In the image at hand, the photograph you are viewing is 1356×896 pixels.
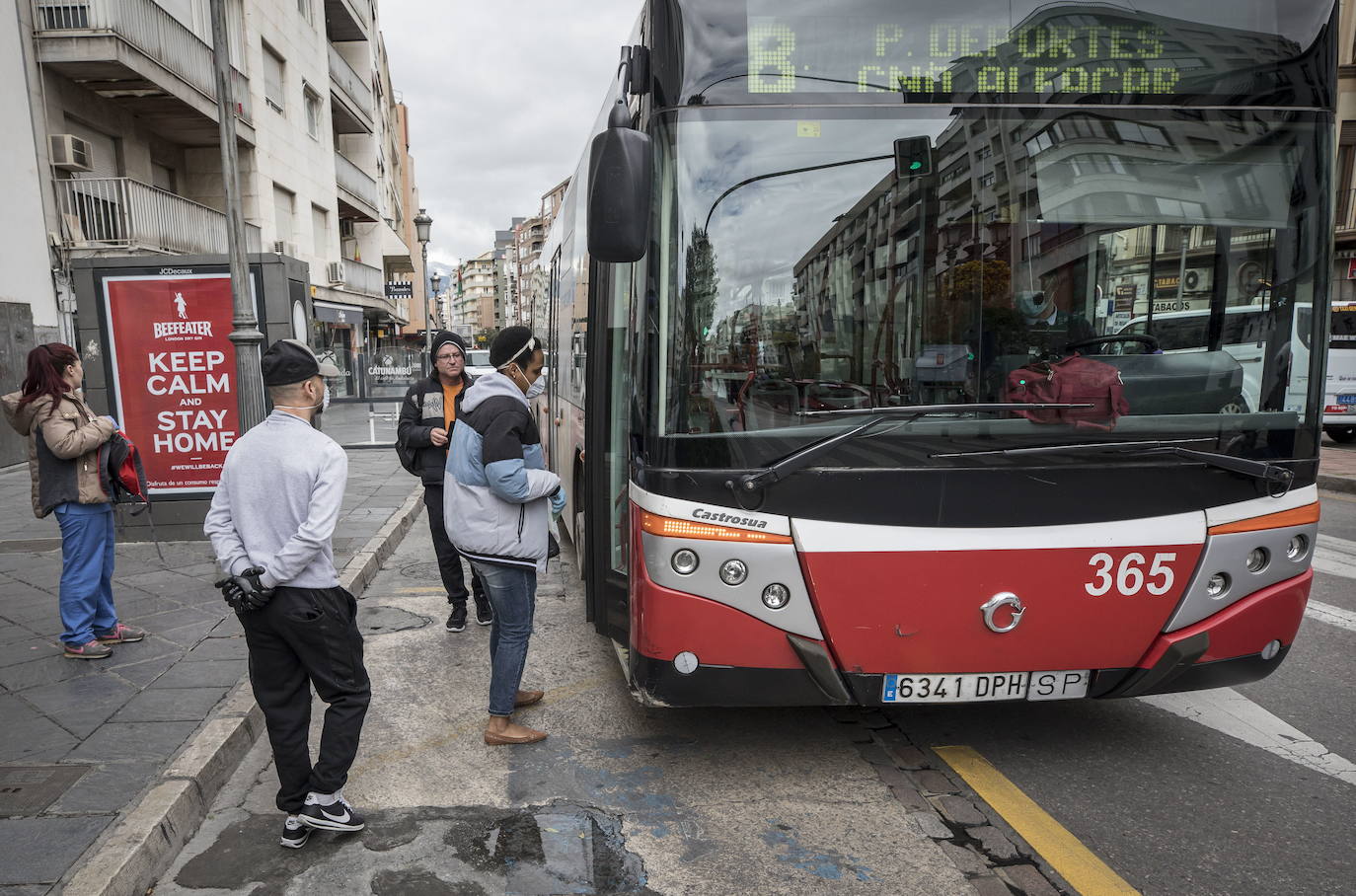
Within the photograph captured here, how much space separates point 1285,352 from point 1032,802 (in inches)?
79.4

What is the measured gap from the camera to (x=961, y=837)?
10.4ft

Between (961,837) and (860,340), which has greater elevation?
(860,340)

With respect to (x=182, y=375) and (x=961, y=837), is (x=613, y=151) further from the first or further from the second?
(x=182, y=375)

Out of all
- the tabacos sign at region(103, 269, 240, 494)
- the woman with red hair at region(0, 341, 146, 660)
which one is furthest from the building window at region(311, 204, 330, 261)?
the woman with red hair at region(0, 341, 146, 660)

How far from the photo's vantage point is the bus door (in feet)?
13.5

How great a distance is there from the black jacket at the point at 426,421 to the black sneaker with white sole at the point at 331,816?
279 centimetres

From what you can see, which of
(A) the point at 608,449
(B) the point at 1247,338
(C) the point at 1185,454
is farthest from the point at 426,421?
(B) the point at 1247,338

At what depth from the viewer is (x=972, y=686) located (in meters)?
3.43

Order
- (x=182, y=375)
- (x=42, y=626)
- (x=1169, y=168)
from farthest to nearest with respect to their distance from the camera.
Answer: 1. (x=182, y=375)
2. (x=42, y=626)
3. (x=1169, y=168)

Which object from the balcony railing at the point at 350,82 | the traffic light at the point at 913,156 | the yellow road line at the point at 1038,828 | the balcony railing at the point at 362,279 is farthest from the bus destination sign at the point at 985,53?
the balcony railing at the point at 350,82

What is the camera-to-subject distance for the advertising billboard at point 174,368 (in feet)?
24.9

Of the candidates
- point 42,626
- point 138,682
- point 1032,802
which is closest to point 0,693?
point 138,682

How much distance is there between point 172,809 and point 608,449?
2.30 meters

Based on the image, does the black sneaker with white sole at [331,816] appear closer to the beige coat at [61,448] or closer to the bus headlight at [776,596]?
the bus headlight at [776,596]
